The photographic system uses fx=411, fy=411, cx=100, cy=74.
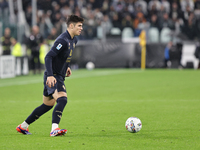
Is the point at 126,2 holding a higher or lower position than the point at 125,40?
higher

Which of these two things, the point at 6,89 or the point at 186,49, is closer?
the point at 6,89

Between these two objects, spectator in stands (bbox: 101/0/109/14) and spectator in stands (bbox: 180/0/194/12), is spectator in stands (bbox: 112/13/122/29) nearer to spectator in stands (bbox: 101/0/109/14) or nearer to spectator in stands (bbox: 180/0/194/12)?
spectator in stands (bbox: 101/0/109/14)

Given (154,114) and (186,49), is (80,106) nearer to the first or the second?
(154,114)

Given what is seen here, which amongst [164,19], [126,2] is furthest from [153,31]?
[126,2]

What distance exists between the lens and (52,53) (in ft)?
19.5

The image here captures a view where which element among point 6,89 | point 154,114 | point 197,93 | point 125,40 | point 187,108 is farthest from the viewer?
point 125,40

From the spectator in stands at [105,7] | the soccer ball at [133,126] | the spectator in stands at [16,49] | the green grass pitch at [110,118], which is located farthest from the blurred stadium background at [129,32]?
the soccer ball at [133,126]

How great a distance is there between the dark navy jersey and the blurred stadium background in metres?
16.0

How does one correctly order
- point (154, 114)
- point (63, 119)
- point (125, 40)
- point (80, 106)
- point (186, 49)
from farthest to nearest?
1. point (125, 40)
2. point (186, 49)
3. point (80, 106)
4. point (154, 114)
5. point (63, 119)

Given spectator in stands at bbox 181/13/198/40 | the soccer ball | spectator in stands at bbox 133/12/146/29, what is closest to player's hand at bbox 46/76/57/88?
the soccer ball

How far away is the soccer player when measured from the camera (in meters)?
5.91

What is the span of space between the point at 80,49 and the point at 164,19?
5.44 meters

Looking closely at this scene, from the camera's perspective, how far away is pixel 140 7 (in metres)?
26.3

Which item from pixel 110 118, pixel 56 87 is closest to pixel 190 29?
pixel 110 118
